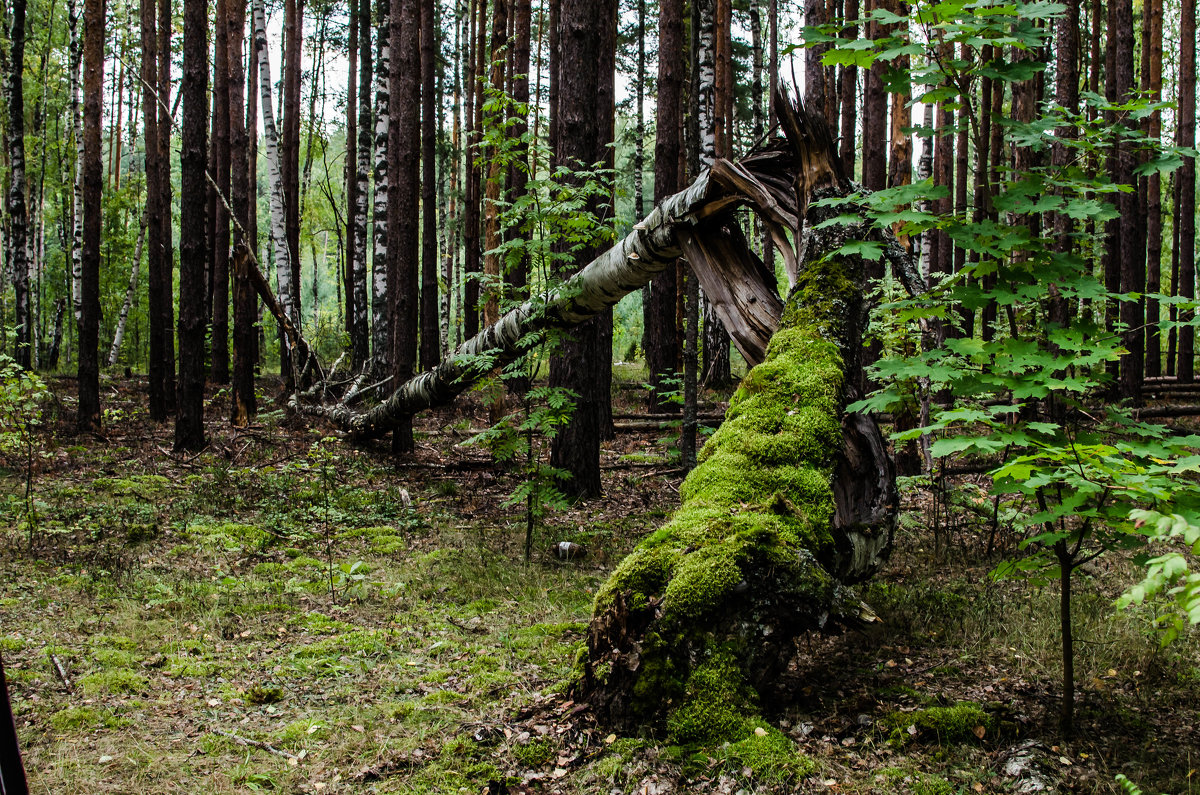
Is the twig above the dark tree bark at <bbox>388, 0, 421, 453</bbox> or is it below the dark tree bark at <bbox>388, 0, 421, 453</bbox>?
below

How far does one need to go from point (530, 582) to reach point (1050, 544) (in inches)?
152

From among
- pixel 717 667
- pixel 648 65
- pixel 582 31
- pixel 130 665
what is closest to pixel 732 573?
pixel 717 667

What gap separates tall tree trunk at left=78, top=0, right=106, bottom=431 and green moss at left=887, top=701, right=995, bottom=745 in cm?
1194

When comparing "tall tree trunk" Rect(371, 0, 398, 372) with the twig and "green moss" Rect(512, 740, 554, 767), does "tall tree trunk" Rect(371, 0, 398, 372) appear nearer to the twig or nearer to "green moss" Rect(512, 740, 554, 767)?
the twig

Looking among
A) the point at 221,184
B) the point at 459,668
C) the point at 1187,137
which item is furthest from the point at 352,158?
the point at 459,668

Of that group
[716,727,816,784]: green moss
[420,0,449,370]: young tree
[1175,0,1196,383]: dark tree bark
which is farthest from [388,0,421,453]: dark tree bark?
[1175,0,1196,383]: dark tree bark

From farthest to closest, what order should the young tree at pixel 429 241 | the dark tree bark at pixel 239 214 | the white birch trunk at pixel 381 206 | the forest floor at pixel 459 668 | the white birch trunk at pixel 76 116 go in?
1. the young tree at pixel 429 241
2. the white birch trunk at pixel 76 116
3. the white birch trunk at pixel 381 206
4. the dark tree bark at pixel 239 214
5. the forest floor at pixel 459 668

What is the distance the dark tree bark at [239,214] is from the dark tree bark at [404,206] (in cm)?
253

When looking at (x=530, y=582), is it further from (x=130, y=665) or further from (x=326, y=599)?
(x=130, y=665)

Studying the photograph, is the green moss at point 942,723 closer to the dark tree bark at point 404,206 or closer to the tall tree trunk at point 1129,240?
the dark tree bark at point 404,206

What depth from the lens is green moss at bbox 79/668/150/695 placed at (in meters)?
3.93

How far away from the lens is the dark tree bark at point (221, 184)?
12562 millimetres

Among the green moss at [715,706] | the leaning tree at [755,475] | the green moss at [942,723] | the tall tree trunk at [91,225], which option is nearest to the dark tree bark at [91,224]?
the tall tree trunk at [91,225]

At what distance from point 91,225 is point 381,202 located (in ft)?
14.3
